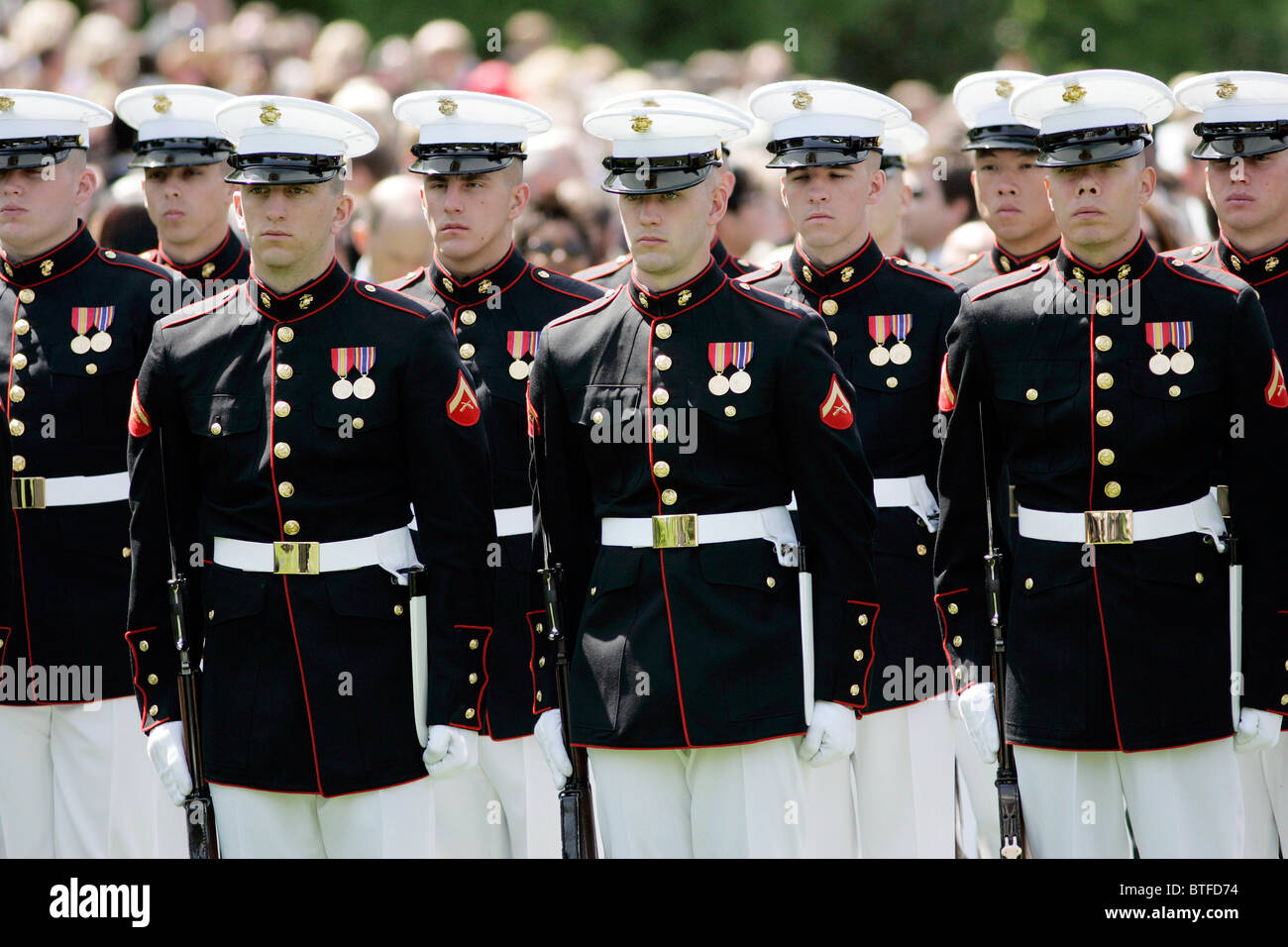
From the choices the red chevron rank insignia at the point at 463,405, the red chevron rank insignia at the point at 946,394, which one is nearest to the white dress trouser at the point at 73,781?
the red chevron rank insignia at the point at 463,405

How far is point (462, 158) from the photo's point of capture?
7.31 metres

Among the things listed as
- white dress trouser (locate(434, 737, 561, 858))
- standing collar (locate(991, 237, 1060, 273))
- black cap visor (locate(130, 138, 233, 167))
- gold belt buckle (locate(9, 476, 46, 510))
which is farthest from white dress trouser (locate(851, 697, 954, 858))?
black cap visor (locate(130, 138, 233, 167))

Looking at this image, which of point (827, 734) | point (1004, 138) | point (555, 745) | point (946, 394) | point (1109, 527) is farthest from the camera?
point (1004, 138)

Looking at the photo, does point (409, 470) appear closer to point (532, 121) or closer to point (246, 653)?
point (246, 653)

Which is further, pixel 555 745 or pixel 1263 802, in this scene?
pixel 1263 802

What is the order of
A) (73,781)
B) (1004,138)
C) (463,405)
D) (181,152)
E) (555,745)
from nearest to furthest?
(463,405), (555,745), (73,781), (181,152), (1004,138)

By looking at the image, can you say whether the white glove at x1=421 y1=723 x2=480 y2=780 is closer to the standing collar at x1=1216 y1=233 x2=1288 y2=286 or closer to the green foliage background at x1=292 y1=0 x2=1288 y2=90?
the standing collar at x1=1216 y1=233 x2=1288 y2=286

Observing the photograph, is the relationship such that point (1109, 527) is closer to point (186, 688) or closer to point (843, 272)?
point (843, 272)

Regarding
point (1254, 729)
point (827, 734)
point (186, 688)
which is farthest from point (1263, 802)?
Result: point (186, 688)

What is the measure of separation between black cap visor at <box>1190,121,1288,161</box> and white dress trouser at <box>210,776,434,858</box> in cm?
311

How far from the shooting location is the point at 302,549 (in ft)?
18.5

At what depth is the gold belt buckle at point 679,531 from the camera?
5.64m

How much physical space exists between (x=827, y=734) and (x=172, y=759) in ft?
5.62

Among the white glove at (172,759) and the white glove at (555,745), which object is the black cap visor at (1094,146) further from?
the white glove at (172,759)
